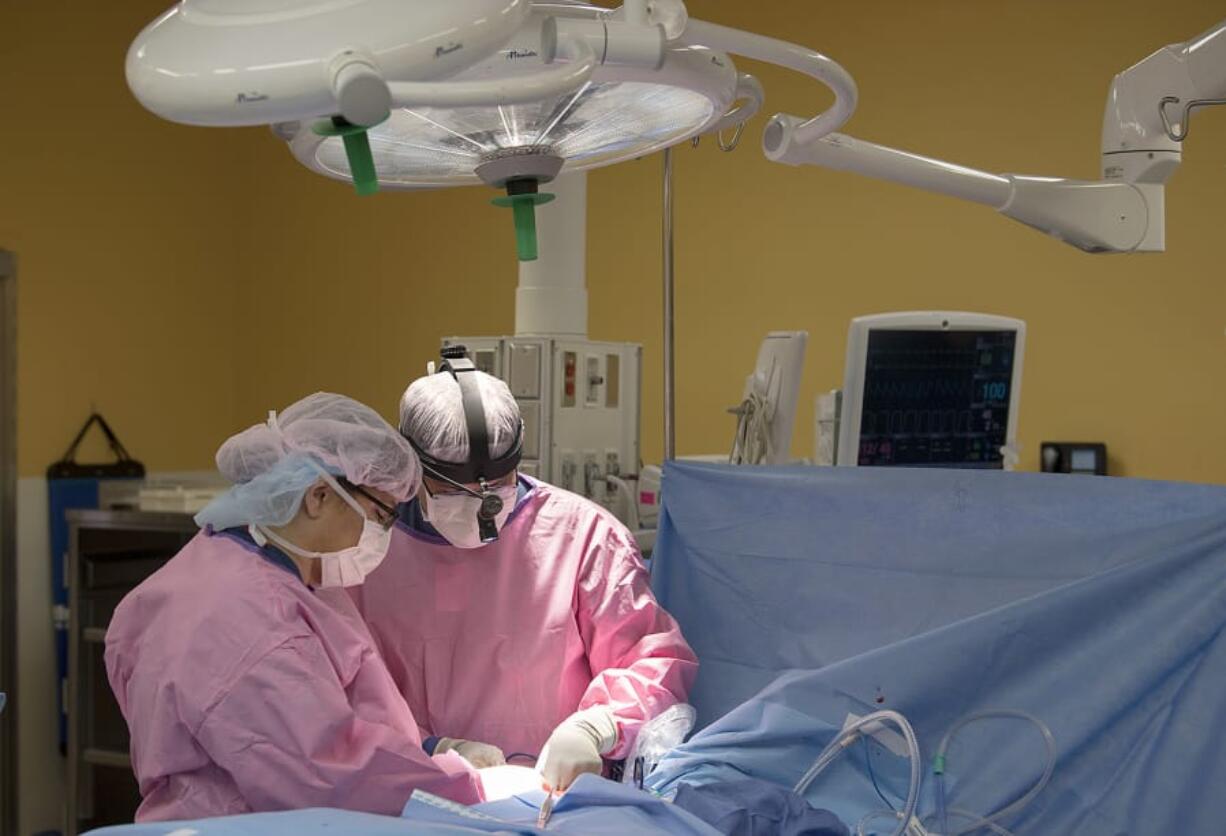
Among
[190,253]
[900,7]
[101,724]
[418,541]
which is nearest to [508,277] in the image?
[190,253]

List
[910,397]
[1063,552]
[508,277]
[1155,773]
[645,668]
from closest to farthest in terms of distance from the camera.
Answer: [1155,773] < [1063,552] < [645,668] < [910,397] < [508,277]

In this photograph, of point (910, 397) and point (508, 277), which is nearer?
point (910, 397)

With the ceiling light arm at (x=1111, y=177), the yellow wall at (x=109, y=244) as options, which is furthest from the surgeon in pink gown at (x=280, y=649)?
the yellow wall at (x=109, y=244)

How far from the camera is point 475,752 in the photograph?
2039 mm

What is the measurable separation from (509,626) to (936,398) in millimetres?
1182

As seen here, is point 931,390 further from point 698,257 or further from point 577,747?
point 698,257

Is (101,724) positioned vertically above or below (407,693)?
below

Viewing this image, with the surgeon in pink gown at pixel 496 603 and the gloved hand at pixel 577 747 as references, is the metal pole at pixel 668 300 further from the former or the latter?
the gloved hand at pixel 577 747

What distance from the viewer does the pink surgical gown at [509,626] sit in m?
2.15

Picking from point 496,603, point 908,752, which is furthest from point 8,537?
point 908,752

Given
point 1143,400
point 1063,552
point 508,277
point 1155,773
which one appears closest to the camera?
point 1155,773

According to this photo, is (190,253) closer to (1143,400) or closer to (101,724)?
(101,724)

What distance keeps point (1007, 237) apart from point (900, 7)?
82 cm

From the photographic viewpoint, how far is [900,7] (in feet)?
14.0
